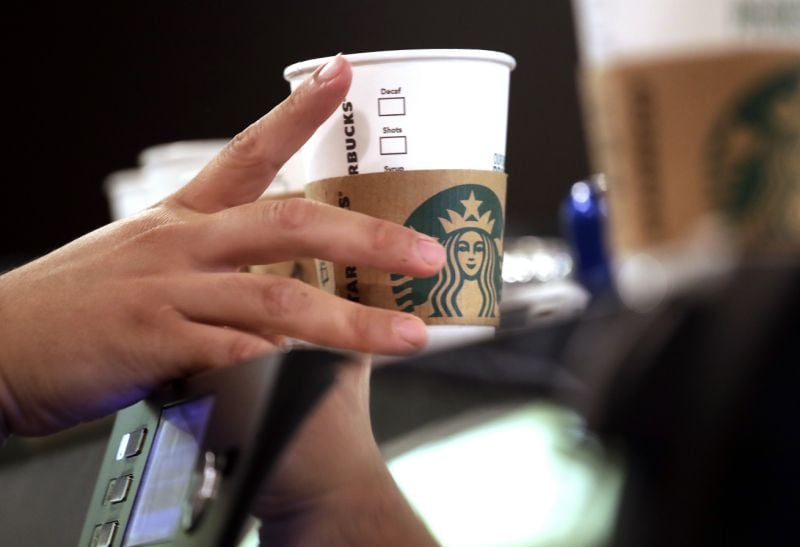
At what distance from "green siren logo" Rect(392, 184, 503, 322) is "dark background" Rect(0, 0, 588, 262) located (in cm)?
16

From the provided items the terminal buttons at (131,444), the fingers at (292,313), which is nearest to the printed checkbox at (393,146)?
the fingers at (292,313)

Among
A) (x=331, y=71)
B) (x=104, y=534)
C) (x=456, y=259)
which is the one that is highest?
(x=331, y=71)

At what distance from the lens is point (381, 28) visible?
0.86 m

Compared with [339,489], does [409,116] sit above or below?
above

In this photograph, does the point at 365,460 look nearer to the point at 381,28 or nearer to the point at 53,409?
the point at 53,409

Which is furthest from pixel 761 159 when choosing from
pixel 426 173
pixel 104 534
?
pixel 104 534

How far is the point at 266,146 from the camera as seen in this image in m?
0.67

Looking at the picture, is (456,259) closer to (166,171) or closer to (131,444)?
(131,444)

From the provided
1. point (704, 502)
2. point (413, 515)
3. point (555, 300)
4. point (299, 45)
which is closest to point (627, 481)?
point (704, 502)

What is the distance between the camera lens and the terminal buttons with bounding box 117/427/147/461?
584 millimetres

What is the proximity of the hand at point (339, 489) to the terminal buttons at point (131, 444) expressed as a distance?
5.0 inches

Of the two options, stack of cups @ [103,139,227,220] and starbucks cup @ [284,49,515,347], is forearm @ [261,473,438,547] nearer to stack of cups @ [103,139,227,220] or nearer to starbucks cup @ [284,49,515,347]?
starbucks cup @ [284,49,515,347]

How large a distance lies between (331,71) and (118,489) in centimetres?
27

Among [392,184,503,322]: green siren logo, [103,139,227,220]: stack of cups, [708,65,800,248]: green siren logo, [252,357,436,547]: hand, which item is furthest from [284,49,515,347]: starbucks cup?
[708,65,800,248]: green siren logo
